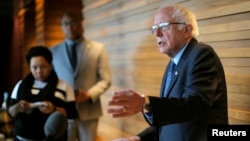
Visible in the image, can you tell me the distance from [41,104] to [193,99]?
4.32 ft

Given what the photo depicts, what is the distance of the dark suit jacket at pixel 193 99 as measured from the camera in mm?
1345

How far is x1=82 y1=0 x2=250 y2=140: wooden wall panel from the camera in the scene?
1.91 m

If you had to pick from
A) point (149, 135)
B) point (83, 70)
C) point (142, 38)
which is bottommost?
point (149, 135)

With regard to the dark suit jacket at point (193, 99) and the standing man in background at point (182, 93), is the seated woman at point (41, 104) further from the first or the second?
the dark suit jacket at point (193, 99)

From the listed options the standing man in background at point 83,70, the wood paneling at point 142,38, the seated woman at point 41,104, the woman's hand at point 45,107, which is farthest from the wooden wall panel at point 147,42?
→ the woman's hand at point 45,107

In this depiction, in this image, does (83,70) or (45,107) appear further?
(83,70)

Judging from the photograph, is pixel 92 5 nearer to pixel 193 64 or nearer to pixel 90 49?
pixel 90 49

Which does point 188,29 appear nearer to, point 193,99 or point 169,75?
point 169,75

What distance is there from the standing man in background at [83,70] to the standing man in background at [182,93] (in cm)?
143

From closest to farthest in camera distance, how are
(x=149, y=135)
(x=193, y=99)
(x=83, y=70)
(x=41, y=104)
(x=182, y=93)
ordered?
1. (x=193, y=99)
2. (x=182, y=93)
3. (x=149, y=135)
4. (x=41, y=104)
5. (x=83, y=70)

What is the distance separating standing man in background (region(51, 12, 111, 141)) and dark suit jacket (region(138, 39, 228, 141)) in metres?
1.56

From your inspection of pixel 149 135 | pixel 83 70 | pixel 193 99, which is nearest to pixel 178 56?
pixel 193 99

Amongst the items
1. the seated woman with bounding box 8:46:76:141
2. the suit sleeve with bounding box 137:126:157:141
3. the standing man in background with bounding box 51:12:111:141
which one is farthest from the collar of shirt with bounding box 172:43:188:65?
the standing man in background with bounding box 51:12:111:141

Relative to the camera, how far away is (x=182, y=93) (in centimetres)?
151
